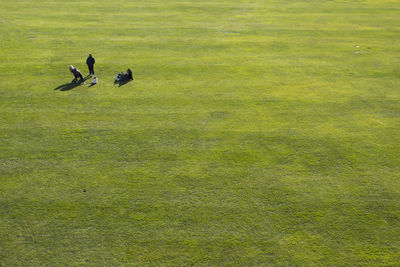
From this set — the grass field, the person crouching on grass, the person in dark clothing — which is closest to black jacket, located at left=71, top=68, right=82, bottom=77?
the person crouching on grass

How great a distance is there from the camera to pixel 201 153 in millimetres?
12898

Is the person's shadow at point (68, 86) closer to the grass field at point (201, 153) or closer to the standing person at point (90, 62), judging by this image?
the grass field at point (201, 153)

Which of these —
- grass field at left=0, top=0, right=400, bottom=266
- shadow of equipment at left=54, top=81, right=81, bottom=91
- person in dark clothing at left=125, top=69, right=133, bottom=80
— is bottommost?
grass field at left=0, top=0, right=400, bottom=266

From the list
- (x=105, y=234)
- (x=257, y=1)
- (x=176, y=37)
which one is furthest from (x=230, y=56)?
(x=257, y=1)

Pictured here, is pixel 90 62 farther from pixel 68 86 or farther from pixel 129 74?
pixel 129 74

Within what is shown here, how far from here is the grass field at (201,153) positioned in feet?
30.7

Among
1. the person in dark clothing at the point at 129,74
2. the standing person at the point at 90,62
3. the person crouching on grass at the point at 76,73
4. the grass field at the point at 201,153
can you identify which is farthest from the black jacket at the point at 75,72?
the person in dark clothing at the point at 129,74

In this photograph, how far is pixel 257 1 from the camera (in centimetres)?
4044

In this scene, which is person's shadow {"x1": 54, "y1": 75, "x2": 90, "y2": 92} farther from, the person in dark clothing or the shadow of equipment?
the person in dark clothing

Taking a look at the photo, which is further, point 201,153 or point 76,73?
point 76,73

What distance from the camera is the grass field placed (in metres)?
9.36

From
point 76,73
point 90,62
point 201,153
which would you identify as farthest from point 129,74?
point 201,153

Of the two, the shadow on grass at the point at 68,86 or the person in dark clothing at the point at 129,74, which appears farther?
the person in dark clothing at the point at 129,74

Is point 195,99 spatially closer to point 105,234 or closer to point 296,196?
point 296,196
